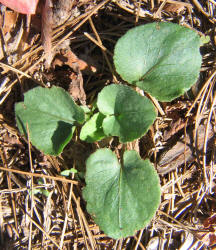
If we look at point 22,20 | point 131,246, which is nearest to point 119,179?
point 131,246

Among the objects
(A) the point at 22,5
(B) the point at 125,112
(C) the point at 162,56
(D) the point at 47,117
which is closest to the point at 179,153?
(B) the point at 125,112

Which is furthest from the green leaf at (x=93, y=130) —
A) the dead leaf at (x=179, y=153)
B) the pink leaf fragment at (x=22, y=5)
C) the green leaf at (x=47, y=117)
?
the pink leaf fragment at (x=22, y=5)

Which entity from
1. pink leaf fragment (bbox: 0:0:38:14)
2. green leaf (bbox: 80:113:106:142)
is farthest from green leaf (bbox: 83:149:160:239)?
pink leaf fragment (bbox: 0:0:38:14)

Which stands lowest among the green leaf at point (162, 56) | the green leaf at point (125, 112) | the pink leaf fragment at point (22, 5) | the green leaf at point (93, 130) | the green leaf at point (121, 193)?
the green leaf at point (121, 193)

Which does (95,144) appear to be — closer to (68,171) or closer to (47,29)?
(68,171)

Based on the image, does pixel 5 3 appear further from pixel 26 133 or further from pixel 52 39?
pixel 26 133

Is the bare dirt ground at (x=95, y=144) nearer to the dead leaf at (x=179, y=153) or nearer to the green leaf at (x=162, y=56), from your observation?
the dead leaf at (x=179, y=153)
